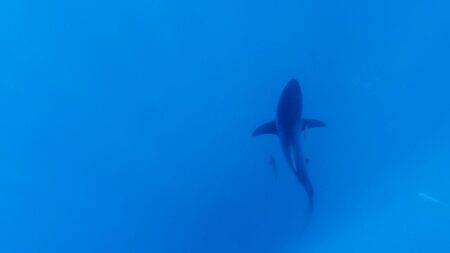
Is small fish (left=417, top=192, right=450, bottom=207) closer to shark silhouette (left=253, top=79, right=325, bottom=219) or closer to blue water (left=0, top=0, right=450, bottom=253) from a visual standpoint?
blue water (left=0, top=0, right=450, bottom=253)

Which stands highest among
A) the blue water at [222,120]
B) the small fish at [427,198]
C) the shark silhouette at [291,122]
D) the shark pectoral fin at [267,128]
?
the blue water at [222,120]

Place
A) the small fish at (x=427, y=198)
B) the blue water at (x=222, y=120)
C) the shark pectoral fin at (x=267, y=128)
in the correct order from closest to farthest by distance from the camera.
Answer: the shark pectoral fin at (x=267, y=128) < the blue water at (x=222, y=120) < the small fish at (x=427, y=198)

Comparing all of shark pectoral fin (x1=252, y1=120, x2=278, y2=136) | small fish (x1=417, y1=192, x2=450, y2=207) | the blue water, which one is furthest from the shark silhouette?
small fish (x1=417, y1=192, x2=450, y2=207)

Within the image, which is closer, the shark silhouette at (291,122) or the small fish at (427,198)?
the shark silhouette at (291,122)

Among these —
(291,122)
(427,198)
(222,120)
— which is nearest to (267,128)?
(291,122)

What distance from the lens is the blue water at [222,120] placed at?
25.4 ft

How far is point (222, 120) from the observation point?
8953mm

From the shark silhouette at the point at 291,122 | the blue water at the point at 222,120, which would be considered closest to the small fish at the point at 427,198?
the blue water at the point at 222,120

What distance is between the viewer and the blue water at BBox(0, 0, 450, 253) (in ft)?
25.4

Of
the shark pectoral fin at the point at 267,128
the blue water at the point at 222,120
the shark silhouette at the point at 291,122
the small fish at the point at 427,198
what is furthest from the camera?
the small fish at the point at 427,198

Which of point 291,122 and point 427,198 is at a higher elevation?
point 427,198

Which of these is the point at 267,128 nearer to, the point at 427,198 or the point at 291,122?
the point at 291,122

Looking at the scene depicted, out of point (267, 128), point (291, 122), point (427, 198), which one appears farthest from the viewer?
point (427, 198)

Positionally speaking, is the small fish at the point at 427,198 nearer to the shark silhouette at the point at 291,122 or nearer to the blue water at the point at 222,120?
the blue water at the point at 222,120
